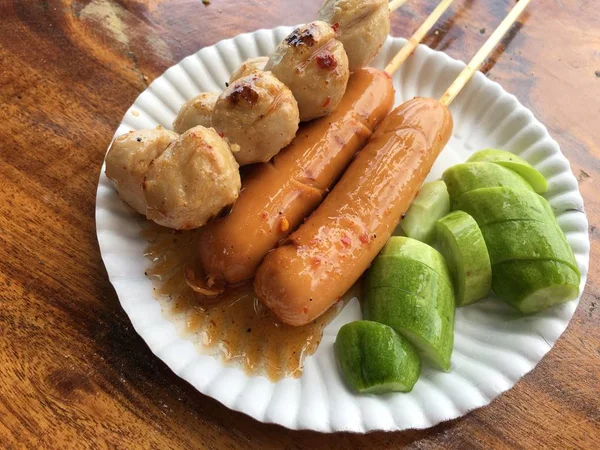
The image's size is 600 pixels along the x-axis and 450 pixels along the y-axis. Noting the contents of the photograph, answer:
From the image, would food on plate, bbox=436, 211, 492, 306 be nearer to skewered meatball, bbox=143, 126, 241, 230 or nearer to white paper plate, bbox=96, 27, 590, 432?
white paper plate, bbox=96, 27, 590, 432

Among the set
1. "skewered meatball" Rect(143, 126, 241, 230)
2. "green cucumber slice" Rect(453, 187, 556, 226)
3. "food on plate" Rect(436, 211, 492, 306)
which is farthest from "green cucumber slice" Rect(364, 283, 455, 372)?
"skewered meatball" Rect(143, 126, 241, 230)

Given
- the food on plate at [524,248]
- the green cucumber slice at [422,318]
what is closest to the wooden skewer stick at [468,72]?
the food on plate at [524,248]

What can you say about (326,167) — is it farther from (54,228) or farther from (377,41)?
Result: (54,228)

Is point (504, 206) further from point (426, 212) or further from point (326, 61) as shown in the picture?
point (326, 61)

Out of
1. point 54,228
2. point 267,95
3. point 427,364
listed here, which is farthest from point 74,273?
point 427,364

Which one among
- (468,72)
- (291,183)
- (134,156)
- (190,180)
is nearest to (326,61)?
(291,183)
